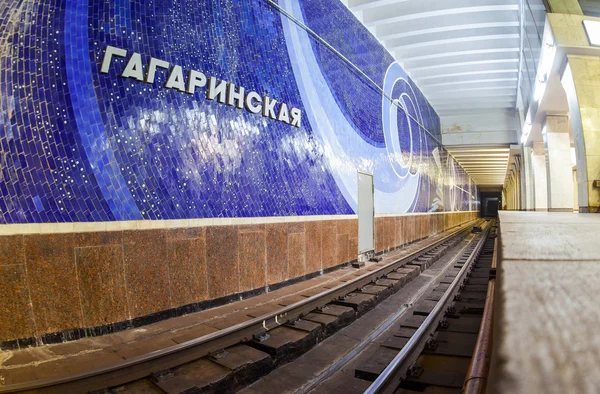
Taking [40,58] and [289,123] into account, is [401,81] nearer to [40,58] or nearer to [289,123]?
[289,123]

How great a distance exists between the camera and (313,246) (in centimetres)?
681

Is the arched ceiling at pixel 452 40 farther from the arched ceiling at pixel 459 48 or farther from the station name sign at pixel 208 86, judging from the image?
the station name sign at pixel 208 86

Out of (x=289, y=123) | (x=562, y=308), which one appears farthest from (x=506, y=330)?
(x=289, y=123)

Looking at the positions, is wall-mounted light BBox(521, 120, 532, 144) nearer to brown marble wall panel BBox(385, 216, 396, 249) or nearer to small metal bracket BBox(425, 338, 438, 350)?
brown marble wall panel BBox(385, 216, 396, 249)

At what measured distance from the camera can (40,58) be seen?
3598mm

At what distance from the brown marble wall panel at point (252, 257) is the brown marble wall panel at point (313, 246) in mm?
1240

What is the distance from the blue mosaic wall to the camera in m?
3.50

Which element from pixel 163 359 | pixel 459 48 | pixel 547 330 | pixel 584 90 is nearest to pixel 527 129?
pixel 459 48

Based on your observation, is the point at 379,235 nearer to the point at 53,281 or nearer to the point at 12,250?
the point at 53,281

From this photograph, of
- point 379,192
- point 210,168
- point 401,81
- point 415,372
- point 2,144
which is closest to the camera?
point 415,372

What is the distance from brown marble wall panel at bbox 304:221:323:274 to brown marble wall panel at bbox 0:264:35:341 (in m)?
4.28

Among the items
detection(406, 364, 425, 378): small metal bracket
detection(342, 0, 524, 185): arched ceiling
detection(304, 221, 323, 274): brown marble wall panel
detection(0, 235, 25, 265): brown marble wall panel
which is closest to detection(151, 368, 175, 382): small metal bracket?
detection(0, 235, 25, 265): brown marble wall panel

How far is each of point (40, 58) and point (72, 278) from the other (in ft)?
7.71

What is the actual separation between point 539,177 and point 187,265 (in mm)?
18436
